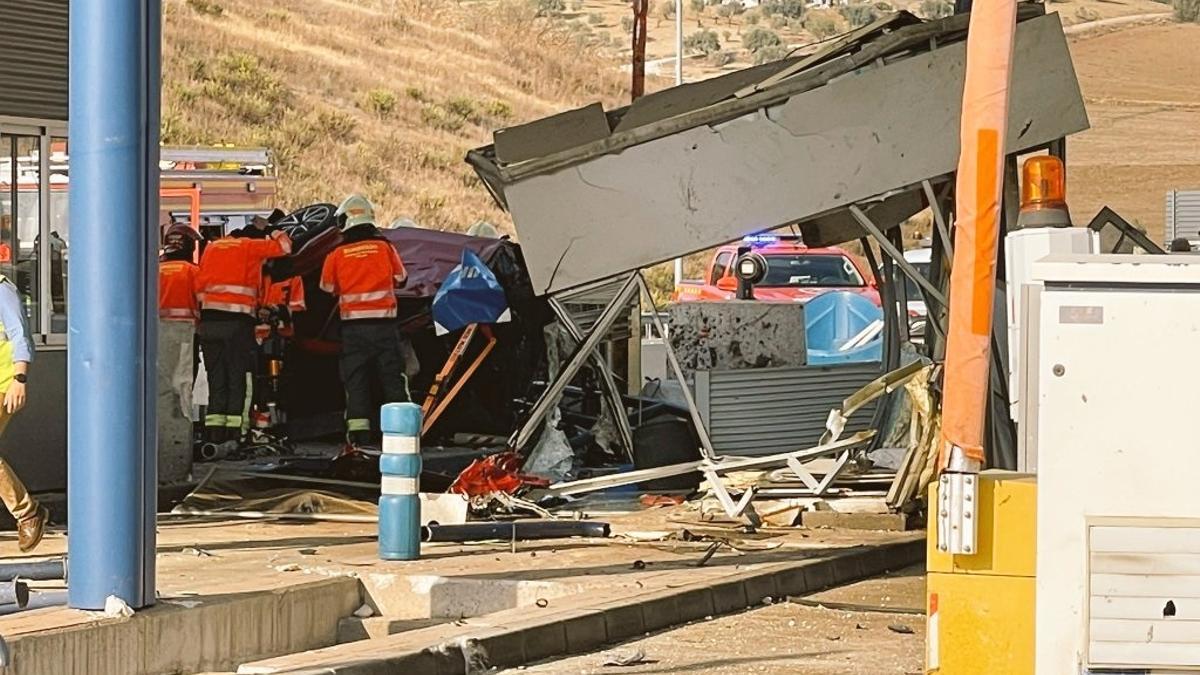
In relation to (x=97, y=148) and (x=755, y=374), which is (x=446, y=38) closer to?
(x=755, y=374)

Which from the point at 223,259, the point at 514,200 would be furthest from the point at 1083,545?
the point at 223,259

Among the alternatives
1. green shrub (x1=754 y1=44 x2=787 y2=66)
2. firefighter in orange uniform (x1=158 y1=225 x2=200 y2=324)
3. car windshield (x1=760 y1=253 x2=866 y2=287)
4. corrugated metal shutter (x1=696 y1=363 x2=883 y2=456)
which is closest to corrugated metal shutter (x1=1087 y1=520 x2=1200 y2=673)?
corrugated metal shutter (x1=696 y1=363 x2=883 y2=456)

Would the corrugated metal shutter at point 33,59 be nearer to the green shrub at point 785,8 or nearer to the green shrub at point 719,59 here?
the green shrub at point 719,59

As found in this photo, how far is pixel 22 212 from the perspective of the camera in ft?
48.0

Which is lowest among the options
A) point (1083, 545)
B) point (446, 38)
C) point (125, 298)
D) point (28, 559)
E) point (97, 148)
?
point (28, 559)

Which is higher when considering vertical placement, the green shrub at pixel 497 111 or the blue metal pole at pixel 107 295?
the green shrub at pixel 497 111

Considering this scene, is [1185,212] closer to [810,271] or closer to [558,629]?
[810,271]

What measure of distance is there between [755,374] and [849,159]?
9.34 ft

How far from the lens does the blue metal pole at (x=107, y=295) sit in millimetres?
8984

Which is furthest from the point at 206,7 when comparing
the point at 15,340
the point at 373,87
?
the point at 15,340

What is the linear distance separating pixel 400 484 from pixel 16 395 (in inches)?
91.5

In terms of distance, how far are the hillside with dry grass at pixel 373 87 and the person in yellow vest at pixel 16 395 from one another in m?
37.6

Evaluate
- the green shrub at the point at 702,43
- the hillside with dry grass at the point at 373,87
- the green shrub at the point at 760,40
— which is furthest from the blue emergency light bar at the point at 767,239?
the green shrub at the point at 760,40

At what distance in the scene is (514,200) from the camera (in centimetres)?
1362
